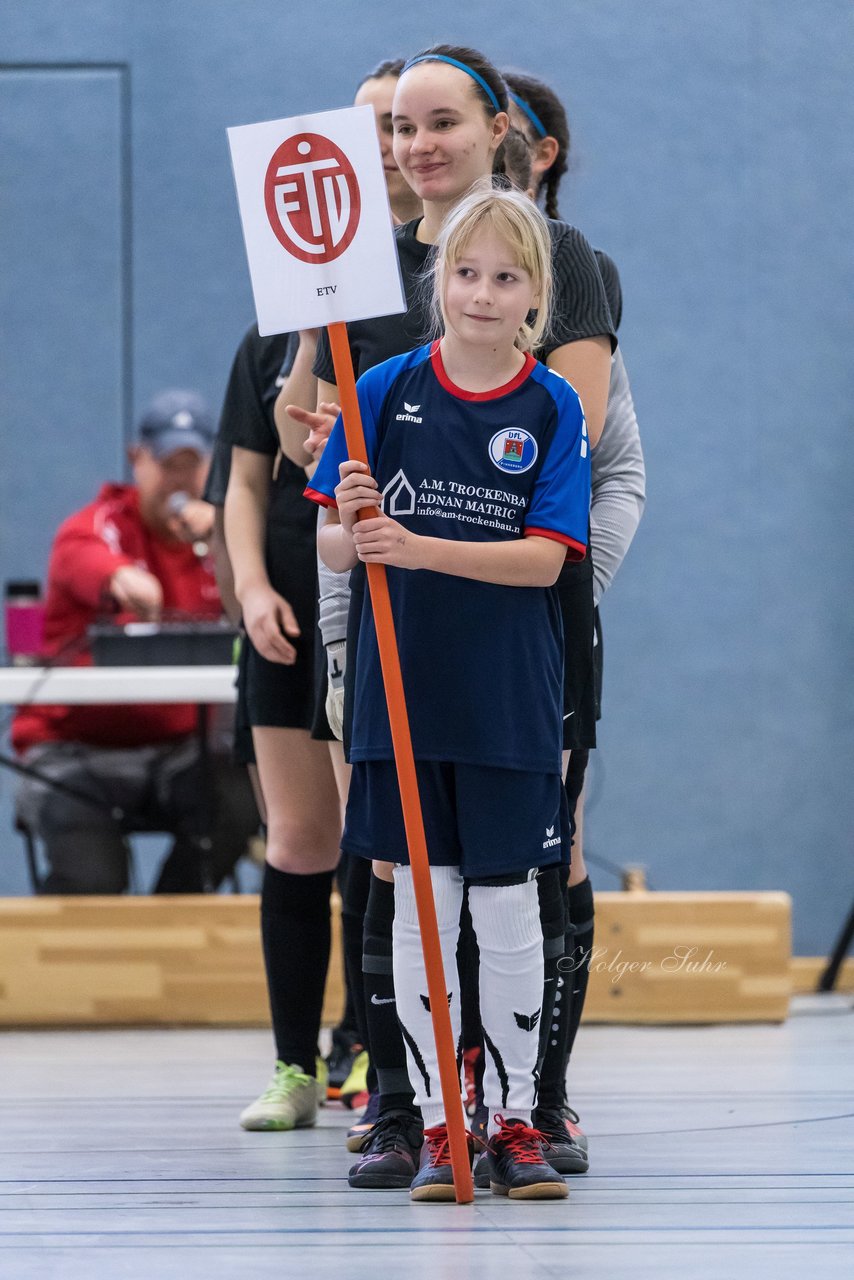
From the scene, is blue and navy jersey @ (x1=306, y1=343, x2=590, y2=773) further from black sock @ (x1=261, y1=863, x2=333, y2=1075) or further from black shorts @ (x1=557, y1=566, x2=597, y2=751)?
black sock @ (x1=261, y1=863, x2=333, y2=1075)

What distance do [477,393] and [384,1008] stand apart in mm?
645

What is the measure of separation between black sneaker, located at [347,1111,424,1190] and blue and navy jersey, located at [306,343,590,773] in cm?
40

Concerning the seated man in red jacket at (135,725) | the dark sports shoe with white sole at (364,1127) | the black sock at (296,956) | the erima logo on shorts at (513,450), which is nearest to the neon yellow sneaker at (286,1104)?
the black sock at (296,956)

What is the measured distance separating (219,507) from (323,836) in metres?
0.49

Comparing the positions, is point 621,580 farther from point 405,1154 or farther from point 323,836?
point 405,1154

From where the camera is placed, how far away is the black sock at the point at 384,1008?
167 centimetres

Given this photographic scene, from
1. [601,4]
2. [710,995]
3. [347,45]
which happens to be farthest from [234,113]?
[710,995]

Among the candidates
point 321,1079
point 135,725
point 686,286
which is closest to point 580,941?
point 321,1079

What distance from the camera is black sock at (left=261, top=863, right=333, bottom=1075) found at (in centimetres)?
203

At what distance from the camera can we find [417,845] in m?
1.50

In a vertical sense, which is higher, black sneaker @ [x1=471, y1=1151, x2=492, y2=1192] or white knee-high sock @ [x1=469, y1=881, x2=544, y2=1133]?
white knee-high sock @ [x1=469, y1=881, x2=544, y2=1133]

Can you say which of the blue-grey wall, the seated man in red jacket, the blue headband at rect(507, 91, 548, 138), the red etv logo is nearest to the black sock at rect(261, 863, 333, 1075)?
the red etv logo

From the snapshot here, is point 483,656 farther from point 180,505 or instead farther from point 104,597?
point 180,505

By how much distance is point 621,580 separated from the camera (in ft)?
13.6
